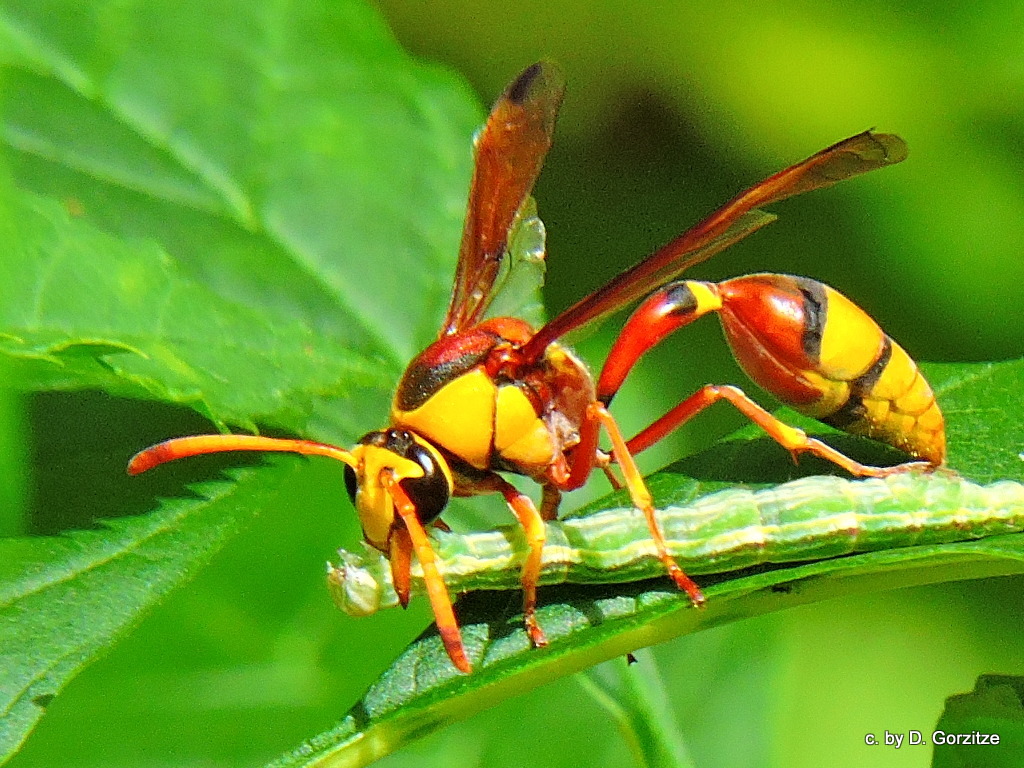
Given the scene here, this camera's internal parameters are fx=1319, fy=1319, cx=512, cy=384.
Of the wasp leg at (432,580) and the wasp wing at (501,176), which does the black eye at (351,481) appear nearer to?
the wasp leg at (432,580)

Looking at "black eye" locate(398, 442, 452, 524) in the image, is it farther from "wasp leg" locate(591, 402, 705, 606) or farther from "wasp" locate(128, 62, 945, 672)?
"wasp leg" locate(591, 402, 705, 606)

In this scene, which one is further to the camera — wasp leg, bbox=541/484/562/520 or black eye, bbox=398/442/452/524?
wasp leg, bbox=541/484/562/520

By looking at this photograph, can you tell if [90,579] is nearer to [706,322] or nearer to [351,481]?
[351,481]

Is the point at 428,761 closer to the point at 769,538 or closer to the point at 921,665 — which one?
the point at 769,538

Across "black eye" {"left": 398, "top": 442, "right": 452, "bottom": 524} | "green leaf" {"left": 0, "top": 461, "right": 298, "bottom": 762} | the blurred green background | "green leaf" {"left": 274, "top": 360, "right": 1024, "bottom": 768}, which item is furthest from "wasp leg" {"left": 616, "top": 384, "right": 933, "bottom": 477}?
the blurred green background

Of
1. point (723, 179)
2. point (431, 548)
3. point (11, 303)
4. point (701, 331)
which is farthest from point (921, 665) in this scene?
point (11, 303)

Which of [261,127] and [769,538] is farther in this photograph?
[261,127]
